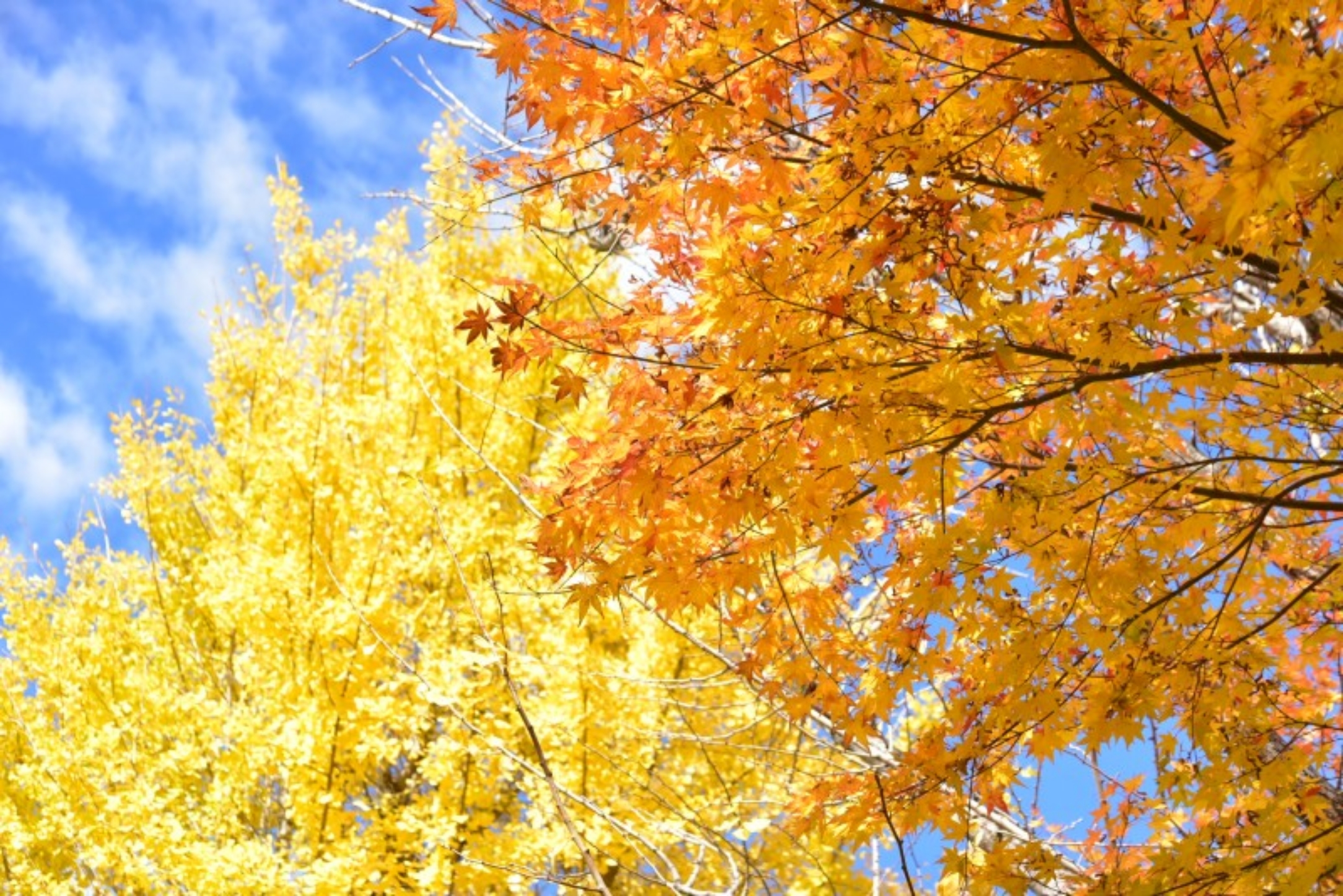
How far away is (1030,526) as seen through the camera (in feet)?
10.5

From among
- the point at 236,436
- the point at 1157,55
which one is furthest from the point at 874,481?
the point at 236,436

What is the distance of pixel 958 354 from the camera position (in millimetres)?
2691

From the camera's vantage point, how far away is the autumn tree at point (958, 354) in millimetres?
2473

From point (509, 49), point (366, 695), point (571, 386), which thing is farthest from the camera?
point (366, 695)

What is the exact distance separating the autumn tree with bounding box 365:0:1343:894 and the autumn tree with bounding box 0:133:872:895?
150cm

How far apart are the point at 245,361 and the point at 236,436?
80 cm

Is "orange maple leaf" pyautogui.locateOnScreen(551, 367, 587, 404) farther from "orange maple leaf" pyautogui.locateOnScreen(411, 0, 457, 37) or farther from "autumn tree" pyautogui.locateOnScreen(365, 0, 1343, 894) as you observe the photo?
"orange maple leaf" pyautogui.locateOnScreen(411, 0, 457, 37)

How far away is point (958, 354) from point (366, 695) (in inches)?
215

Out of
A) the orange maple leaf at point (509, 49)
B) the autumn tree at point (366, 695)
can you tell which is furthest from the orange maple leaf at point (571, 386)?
the autumn tree at point (366, 695)

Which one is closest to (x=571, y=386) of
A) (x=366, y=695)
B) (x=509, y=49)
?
(x=509, y=49)

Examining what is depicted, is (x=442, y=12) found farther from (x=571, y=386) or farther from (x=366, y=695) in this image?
(x=366, y=695)

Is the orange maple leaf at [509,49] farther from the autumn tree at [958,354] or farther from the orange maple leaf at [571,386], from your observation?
the orange maple leaf at [571,386]

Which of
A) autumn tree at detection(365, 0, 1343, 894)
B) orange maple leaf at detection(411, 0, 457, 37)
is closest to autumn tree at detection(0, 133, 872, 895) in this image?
autumn tree at detection(365, 0, 1343, 894)

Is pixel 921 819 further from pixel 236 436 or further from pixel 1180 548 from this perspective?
pixel 236 436
